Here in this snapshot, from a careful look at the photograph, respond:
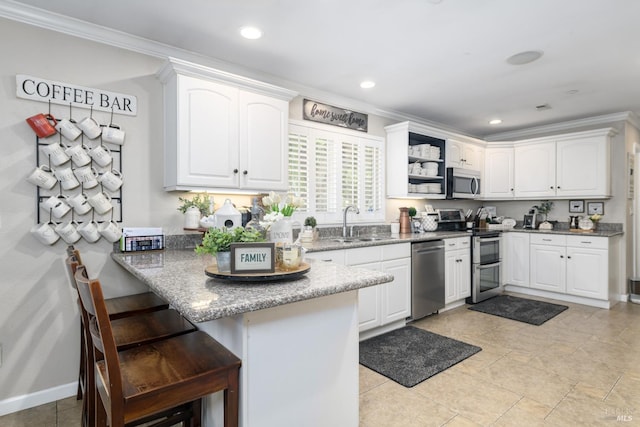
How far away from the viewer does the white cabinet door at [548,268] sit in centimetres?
454

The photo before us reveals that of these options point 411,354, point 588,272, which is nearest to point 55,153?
point 411,354

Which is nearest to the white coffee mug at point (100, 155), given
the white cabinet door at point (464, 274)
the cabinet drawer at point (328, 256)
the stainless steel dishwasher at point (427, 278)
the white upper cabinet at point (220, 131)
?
the white upper cabinet at point (220, 131)

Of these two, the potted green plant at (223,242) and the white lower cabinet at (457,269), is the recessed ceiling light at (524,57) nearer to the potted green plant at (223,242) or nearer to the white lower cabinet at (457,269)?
the white lower cabinet at (457,269)

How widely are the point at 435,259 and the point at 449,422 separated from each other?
207 cm

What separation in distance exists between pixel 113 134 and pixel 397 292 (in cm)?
286

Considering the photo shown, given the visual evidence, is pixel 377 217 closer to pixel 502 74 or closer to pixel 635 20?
pixel 502 74

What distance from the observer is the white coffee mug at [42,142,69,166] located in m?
2.25

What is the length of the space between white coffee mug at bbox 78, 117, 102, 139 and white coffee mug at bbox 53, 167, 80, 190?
0.90 ft

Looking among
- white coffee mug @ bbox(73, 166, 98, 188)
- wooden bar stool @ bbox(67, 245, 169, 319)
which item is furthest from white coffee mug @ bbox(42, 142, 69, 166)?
wooden bar stool @ bbox(67, 245, 169, 319)

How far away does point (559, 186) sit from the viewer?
16.0 feet

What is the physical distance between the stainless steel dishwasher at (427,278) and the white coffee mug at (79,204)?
9.67 ft

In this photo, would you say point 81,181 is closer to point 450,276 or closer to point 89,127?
point 89,127

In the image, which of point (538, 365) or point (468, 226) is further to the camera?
point (468, 226)

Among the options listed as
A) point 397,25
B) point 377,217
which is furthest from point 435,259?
point 397,25
